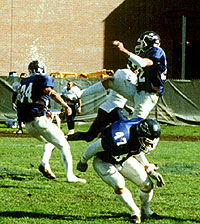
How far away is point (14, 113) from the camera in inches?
795

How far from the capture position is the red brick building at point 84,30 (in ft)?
95.8

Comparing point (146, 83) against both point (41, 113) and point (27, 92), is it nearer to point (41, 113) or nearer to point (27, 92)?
point (41, 113)

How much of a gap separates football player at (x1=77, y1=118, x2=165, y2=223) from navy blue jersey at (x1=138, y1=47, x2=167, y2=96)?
188 cm

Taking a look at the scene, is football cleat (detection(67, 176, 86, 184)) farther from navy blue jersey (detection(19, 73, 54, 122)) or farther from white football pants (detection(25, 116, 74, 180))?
navy blue jersey (detection(19, 73, 54, 122))

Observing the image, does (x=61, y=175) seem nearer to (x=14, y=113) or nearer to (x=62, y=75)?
(x=14, y=113)

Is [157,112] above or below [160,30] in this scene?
below

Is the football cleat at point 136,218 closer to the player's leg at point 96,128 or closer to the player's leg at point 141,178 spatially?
the player's leg at point 141,178

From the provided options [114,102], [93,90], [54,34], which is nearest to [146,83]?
[93,90]

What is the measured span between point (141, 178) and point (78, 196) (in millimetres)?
1443

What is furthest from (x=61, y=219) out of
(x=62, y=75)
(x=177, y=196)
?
(x=62, y=75)

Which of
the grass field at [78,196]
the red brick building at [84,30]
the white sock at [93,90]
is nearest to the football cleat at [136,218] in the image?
the grass field at [78,196]

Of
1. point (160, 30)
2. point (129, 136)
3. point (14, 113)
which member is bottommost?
point (14, 113)

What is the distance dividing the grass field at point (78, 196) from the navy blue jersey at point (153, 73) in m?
1.45

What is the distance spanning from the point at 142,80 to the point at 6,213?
2.77 meters
